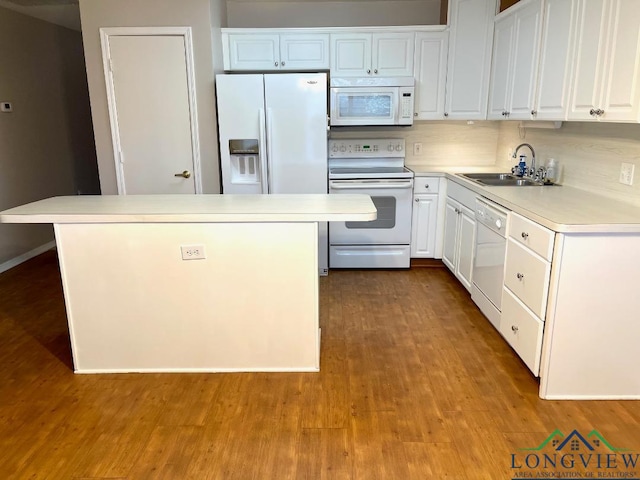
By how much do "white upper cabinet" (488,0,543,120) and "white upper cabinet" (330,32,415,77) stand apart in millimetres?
729

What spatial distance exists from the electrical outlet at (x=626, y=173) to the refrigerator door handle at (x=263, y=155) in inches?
99.3

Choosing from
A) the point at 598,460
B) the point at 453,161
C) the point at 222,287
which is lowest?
the point at 598,460

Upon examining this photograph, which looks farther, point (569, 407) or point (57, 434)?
point (569, 407)

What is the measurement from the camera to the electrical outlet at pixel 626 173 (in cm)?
253

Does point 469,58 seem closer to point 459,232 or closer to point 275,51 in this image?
point 459,232

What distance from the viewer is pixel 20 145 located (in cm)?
448

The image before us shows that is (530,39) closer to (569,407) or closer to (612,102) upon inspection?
(612,102)

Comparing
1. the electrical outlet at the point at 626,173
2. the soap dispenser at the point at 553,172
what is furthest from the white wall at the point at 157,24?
the electrical outlet at the point at 626,173

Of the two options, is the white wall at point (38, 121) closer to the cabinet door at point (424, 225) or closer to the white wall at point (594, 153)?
the cabinet door at point (424, 225)

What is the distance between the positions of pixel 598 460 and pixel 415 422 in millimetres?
740

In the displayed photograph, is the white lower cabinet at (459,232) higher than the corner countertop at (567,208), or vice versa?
the corner countertop at (567,208)

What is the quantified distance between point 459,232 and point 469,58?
156cm

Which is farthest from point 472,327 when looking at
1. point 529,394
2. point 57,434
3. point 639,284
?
point 57,434

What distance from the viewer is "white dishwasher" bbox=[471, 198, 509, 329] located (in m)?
2.77
